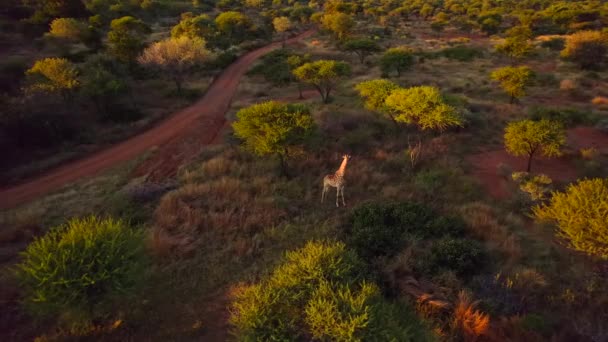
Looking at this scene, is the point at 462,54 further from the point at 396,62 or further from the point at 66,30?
the point at 66,30

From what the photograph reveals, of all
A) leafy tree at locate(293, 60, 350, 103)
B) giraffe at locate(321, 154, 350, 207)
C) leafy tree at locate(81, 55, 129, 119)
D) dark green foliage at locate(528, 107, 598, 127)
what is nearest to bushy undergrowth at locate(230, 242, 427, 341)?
giraffe at locate(321, 154, 350, 207)

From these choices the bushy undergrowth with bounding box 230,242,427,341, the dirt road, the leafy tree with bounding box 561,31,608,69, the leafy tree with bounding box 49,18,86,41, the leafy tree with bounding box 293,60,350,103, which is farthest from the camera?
the leafy tree with bounding box 561,31,608,69

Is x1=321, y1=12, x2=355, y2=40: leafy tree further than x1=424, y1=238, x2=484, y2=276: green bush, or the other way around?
x1=321, y1=12, x2=355, y2=40: leafy tree

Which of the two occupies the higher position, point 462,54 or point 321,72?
point 321,72

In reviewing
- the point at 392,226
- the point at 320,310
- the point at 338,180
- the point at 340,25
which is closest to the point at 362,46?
the point at 340,25

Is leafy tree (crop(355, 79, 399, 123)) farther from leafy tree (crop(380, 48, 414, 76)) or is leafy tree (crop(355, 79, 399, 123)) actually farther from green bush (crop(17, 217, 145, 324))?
green bush (crop(17, 217, 145, 324))

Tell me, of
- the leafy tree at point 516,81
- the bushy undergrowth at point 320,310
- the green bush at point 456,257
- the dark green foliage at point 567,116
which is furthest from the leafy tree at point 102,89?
the leafy tree at point 516,81
